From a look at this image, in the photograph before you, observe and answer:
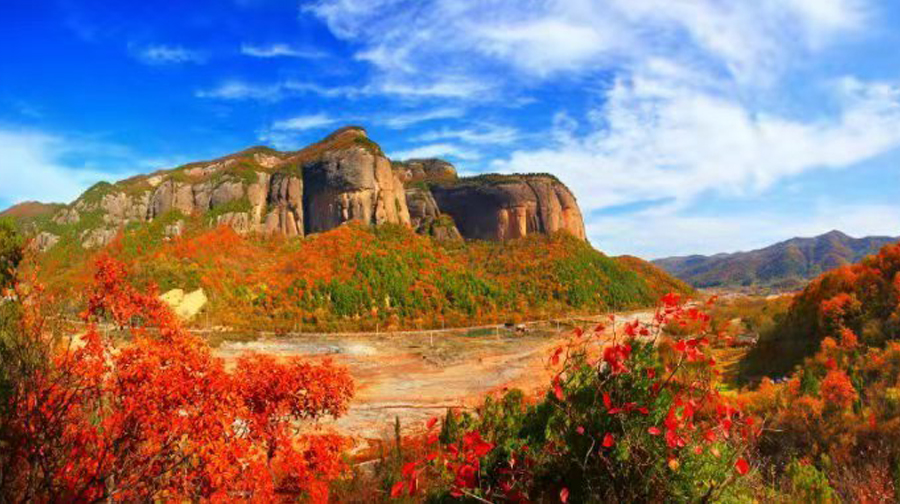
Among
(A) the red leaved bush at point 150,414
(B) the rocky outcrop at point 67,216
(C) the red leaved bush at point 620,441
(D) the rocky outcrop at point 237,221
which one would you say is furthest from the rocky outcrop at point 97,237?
(C) the red leaved bush at point 620,441

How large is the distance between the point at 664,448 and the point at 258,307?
6771cm

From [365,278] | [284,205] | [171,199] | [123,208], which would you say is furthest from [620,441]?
[123,208]

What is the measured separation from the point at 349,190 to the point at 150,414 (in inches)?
3674

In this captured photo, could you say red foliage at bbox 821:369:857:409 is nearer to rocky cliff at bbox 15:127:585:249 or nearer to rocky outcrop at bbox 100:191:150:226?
rocky cliff at bbox 15:127:585:249

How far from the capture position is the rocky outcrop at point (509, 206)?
116 m

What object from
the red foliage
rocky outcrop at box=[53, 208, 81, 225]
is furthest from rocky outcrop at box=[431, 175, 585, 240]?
the red foliage

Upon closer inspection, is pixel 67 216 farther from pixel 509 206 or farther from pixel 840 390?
pixel 840 390

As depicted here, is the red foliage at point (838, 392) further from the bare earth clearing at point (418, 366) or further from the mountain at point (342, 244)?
the mountain at point (342, 244)

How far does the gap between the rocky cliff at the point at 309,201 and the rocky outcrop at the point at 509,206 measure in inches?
10.1

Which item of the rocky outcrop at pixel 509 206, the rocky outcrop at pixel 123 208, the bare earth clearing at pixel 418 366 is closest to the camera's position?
the bare earth clearing at pixel 418 366

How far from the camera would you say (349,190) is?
98250 mm

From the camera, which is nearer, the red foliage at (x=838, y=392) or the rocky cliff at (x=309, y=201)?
the red foliage at (x=838, y=392)

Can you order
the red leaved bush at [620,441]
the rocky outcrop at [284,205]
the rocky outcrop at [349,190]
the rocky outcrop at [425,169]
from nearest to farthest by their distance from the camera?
the red leaved bush at [620,441] < the rocky outcrop at [284,205] < the rocky outcrop at [349,190] < the rocky outcrop at [425,169]

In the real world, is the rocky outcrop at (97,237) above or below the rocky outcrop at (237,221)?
below
